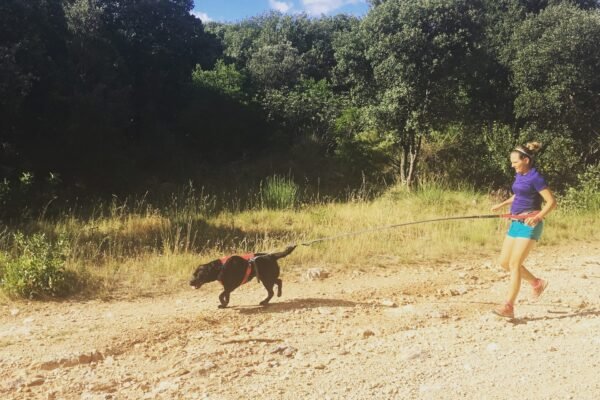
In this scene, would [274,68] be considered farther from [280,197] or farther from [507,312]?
[507,312]

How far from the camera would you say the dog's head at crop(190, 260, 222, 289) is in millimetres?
4355

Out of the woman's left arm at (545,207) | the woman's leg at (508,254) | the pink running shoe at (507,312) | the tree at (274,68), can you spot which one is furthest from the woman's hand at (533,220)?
the tree at (274,68)

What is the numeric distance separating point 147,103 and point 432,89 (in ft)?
28.4

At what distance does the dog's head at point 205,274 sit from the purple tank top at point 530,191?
8.51 feet

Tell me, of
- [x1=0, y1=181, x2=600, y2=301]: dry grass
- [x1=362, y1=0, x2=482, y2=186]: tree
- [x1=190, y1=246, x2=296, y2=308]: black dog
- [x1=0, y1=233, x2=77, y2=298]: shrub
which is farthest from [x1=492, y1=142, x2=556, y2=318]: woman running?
[x1=362, y1=0, x2=482, y2=186]: tree

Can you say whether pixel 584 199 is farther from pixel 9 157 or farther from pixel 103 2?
pixel 103 2

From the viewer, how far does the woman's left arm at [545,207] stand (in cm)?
411

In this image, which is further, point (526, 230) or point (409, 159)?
point (409, 159)

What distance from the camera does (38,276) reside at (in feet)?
16.3

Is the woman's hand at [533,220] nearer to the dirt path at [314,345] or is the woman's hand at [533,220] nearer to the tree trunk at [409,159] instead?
the dirt path at [314,345]

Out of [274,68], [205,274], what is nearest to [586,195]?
[205,274]

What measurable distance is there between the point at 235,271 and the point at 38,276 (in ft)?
6.77

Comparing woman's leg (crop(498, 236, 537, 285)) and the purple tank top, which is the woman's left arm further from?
woman's leg (crop(498, 236, 537, 285))

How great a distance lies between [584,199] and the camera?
1028 cm
